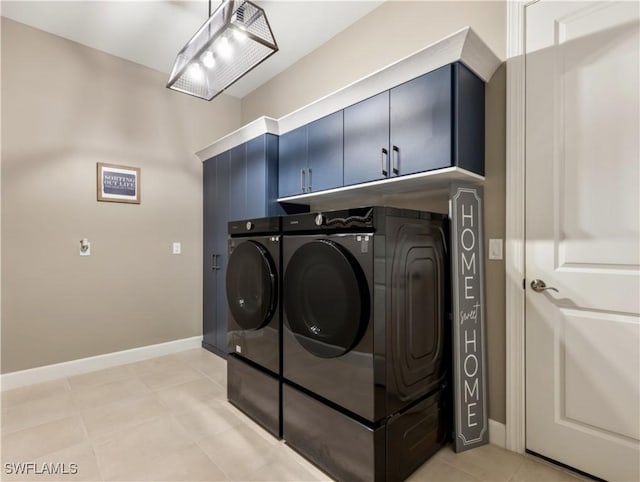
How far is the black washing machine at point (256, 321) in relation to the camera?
1990mm

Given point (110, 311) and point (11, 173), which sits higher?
point (11, 173)

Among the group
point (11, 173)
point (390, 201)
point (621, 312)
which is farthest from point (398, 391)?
point (11, 173)

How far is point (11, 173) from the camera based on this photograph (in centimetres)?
268

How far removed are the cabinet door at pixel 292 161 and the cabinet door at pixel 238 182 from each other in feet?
1.39

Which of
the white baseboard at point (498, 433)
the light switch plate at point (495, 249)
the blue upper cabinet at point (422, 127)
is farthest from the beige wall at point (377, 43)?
the white baseboard at point (498, 433)

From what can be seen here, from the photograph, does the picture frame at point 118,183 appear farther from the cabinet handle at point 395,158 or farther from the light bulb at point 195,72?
the cabinet handle at point 395,158

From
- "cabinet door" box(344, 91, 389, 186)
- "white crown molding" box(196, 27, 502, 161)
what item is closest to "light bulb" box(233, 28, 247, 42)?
"white crown molding" box(196, 27, 502, 161)

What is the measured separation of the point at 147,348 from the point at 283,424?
2.08 m

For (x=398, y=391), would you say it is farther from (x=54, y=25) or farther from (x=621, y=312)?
(x=54, y=25)

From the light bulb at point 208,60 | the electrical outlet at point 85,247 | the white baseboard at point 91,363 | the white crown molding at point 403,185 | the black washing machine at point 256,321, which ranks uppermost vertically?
the light bulb at point 208,60

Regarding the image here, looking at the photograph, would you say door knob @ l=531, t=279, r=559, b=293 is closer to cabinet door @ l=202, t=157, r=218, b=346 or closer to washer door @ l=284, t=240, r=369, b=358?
washer door @ l=284, t=240, r=369, b=358

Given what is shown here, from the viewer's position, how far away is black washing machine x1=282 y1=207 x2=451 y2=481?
150 cm

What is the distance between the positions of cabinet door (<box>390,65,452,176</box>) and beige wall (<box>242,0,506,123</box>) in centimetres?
50

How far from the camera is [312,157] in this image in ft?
8.31
